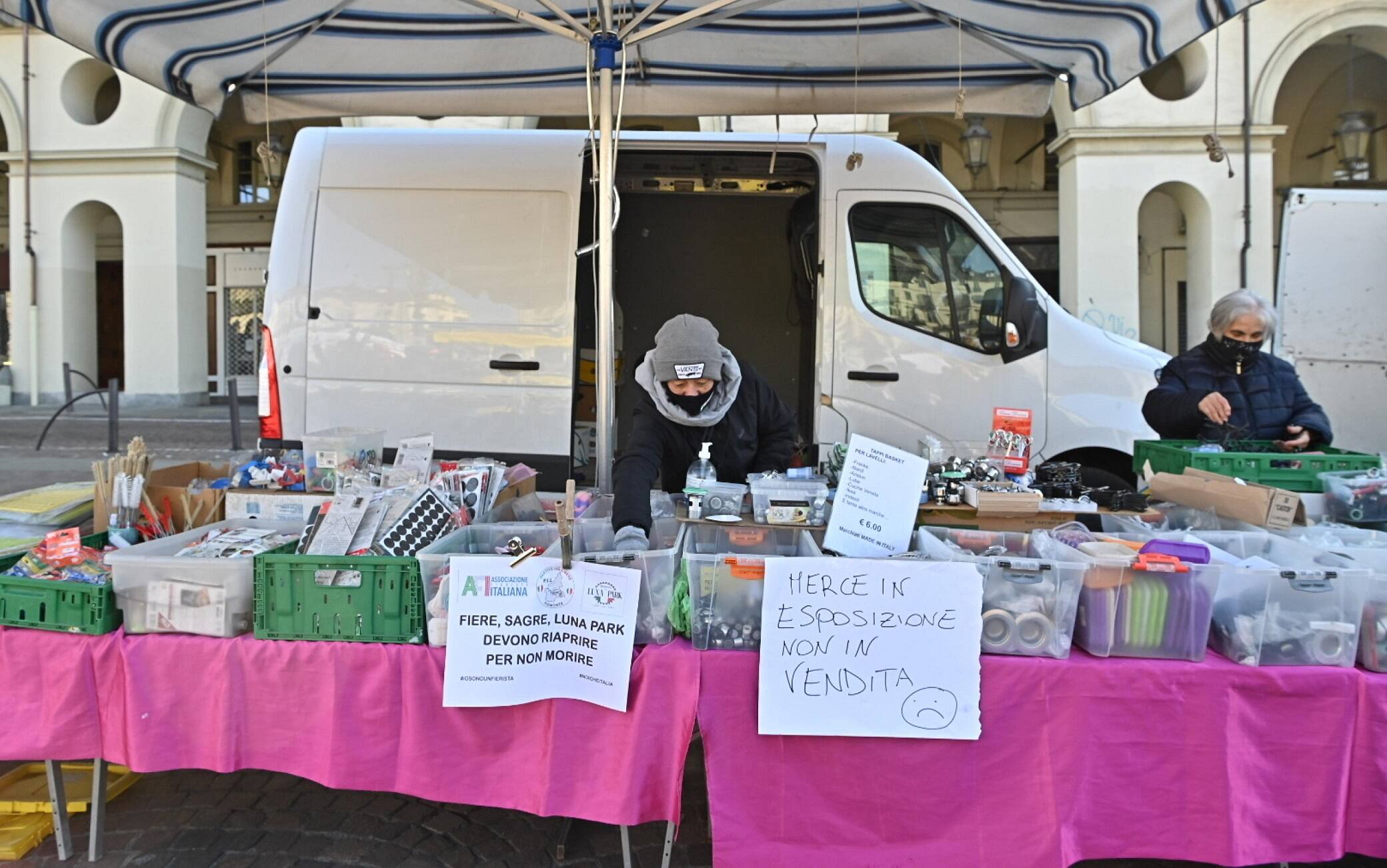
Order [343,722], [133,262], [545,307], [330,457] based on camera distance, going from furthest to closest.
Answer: [133,262], [545,307], [330,457], [343,722]

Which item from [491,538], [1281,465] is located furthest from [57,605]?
[1281,465]

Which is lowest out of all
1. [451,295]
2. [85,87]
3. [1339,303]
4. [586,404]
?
[586,404]

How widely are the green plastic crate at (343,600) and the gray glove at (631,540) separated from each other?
55 cm

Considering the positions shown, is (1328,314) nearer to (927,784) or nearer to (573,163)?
(573,163)

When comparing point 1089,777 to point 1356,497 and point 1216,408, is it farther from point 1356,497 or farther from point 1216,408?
point 1216,408

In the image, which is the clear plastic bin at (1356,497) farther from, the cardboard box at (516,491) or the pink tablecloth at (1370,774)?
the cardboard box at (516,491)

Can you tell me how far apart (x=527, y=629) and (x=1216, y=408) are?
2.95 m

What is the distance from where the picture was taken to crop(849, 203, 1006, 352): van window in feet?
15.8

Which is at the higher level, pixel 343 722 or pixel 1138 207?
pixel 1138 207

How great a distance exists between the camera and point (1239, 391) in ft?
12.4

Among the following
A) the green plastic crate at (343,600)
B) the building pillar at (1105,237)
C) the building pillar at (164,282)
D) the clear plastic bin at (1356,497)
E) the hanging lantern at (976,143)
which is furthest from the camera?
the building pillar at (164,282)

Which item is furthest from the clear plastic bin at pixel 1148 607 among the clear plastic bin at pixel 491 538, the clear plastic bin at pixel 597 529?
the clear plastic bin at pixel 491 538

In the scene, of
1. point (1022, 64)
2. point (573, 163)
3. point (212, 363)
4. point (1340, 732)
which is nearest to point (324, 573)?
point (1340, 732)

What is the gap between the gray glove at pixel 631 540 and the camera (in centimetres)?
243
